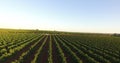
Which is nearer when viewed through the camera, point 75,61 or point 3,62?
point 3,62

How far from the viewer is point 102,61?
18.8 metres

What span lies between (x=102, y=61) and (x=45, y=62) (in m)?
5.94

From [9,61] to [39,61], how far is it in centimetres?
285

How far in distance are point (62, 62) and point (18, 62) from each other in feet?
13.6

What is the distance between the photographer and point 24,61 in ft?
56.3

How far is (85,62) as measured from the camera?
18.3m

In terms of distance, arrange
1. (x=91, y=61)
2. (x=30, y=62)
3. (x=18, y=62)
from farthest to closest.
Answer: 1. (x=91, y=61)
2. (x=30, y=62)
3. (x=18, y=62)

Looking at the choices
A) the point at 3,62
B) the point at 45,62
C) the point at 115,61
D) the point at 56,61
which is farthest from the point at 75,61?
the point at 3,62

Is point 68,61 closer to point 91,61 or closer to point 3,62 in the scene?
point 91,61

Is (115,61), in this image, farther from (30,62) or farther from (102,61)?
(30,62)

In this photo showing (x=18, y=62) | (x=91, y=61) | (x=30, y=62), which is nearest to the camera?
(x=18, y=62)

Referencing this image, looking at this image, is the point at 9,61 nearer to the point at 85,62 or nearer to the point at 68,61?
the point at 68,61

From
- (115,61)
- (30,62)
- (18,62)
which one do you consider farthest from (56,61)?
(115,61)

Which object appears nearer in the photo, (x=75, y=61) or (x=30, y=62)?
(x=30, y=62)
